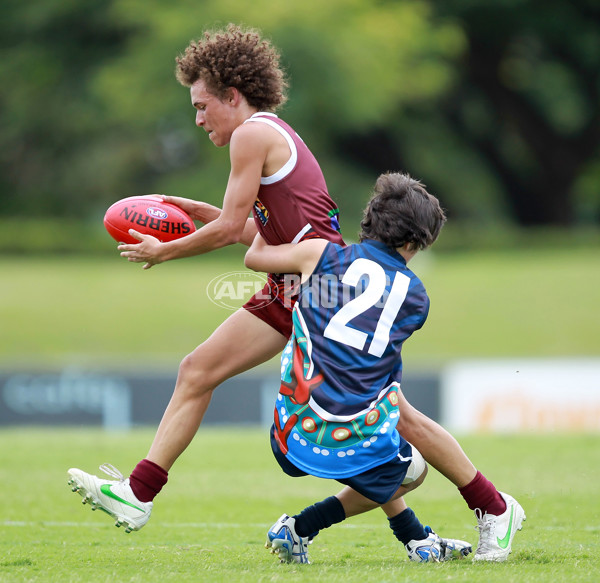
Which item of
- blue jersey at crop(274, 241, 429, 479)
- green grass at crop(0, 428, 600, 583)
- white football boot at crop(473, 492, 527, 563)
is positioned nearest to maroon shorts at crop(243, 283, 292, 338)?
blue jersey at crop(274, 241, 429, 479)

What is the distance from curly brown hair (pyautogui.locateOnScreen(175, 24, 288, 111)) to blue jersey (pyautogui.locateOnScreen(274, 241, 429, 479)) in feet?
3.23

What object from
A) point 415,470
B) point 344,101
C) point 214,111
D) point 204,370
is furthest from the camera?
point 344,101

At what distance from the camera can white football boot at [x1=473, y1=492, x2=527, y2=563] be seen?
4.33 metres

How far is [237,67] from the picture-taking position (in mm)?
4641

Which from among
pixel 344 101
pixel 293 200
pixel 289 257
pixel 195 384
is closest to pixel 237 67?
pixel 293 200

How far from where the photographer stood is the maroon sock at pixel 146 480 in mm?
4449

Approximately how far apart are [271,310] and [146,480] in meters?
0.96

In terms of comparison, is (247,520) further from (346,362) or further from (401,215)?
(401,215)

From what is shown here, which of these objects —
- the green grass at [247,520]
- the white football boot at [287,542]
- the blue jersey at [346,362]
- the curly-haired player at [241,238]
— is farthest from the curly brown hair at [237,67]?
the green grass at [247,520]

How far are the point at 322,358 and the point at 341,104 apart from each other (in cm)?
2662

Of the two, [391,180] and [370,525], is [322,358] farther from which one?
[370,525]

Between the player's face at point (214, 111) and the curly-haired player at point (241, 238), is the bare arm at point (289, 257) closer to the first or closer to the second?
the curly-haired player at point (241, 238)

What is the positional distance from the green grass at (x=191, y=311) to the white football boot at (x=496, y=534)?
1252 centimetres

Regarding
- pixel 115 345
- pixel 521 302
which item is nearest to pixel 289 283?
pixel 115 345
